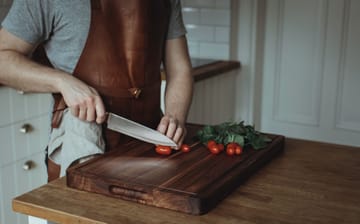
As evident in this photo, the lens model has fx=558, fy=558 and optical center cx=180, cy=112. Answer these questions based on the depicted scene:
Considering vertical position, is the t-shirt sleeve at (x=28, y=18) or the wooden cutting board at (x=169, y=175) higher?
the t-shirt sleeve at (x=28, y=18)

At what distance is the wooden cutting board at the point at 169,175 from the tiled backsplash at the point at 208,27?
162cm

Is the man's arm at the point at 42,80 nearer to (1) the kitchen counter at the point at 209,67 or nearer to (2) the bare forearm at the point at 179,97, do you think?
(2) the bare forearm at the point at 179,97

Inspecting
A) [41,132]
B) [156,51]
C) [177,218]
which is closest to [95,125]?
[156,51]

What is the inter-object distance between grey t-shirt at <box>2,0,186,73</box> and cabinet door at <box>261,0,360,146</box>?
174cm

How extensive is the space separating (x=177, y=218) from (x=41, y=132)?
4.12 feet

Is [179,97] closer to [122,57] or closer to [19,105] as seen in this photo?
[122,57]

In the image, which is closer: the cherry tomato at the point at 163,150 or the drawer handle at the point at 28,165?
the cherry tomato at the point at 163,150

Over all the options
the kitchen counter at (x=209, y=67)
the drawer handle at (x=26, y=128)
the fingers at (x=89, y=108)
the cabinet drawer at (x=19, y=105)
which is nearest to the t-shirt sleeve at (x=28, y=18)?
the fingers at (x=89, y=108)

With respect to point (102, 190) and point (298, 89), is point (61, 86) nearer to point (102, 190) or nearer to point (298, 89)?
point (102, 190)

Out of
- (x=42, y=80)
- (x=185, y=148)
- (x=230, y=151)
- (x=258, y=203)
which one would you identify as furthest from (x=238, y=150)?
(x=42, y=80)

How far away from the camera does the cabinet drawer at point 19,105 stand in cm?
195

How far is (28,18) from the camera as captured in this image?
1.32 m

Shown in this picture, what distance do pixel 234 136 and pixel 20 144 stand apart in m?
1.04

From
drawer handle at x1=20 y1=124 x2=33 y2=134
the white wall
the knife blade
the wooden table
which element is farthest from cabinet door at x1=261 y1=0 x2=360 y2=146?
the knife blade
